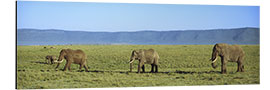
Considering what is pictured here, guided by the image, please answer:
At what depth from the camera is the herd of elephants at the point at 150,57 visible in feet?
48.3

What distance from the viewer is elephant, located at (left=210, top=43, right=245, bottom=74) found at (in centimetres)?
1565

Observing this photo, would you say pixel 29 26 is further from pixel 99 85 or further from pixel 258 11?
pixel 258 11

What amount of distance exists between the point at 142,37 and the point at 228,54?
3.32 metres

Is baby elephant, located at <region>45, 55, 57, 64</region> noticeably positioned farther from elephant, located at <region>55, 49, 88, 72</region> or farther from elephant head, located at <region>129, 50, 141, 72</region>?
elephant head, located at <region>129, 50, 141, 72</region>

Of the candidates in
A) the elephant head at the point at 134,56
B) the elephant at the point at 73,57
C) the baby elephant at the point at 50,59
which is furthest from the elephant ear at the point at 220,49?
the baby elephant at the point at 50,59

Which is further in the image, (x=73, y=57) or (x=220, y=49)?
(x=220, y=49)

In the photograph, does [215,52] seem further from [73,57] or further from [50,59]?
[50,59]

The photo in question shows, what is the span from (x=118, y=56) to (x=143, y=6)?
77.0 inches

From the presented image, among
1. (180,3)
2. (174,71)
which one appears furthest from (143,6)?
(174,71)

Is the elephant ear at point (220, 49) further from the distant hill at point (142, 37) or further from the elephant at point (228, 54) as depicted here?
the distant hill at point (142, 37)

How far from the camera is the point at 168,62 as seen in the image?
15594 mm

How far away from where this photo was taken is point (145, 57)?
15.4m

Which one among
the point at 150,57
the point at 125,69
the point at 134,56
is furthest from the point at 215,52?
the point at 125,69

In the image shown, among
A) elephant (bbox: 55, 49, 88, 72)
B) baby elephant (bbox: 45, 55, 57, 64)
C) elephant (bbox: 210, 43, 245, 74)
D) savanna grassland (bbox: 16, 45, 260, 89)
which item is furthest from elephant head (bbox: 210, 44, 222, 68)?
baby elephant (bbox: 45, 55, 57, 64)
